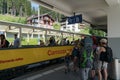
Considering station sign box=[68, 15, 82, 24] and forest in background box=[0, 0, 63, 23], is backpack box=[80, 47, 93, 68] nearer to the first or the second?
station sign box=[68, 15, 82, 24]

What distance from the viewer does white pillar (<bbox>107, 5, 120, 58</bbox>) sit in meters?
12.8

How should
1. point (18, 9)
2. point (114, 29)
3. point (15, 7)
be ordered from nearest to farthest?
point (114, 29), point (15, 7), point (18, 9)

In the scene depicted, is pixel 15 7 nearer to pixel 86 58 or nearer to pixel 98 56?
pixel 98 56

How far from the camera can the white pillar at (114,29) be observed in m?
12.8

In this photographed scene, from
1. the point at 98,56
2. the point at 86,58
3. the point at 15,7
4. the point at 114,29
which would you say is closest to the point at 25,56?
the point at 114,29

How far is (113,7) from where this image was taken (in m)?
13.2

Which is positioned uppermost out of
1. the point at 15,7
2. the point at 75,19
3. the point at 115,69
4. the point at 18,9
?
the point at 15,7

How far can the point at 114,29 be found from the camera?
42.8 feet

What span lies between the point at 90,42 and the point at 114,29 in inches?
227

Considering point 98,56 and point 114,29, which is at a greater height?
point 114,29

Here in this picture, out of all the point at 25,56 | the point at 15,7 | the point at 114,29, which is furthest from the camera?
the point at 15,7

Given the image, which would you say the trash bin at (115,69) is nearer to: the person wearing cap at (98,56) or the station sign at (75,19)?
the person wearing cap at (98,56)

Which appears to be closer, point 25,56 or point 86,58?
point 86,58

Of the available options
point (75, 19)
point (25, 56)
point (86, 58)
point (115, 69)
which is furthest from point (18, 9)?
point (86, 58)
